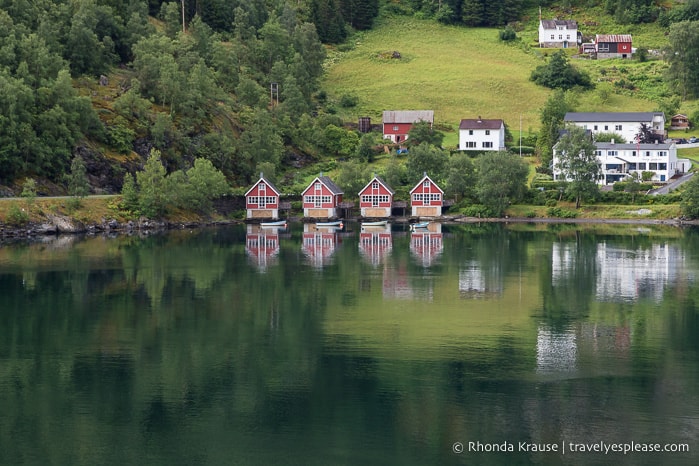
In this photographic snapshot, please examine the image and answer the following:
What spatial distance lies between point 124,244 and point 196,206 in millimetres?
20740

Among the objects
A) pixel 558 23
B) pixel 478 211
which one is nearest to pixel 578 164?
pixel 478 211

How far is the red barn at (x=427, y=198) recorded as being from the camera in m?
108

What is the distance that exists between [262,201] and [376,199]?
11.4 meters

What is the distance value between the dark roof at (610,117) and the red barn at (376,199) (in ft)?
90.0

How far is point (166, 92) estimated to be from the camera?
115m

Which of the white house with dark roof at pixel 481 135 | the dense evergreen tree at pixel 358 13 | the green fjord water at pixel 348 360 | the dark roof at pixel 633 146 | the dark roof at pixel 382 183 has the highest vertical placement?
the dense evergreen tree at pixel 358 13

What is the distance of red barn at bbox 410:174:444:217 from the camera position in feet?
353

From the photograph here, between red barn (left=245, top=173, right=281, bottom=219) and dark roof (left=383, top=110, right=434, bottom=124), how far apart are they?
27.6 metres

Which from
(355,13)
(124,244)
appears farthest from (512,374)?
(355,13)

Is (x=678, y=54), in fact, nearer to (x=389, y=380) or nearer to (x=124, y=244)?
(x=124, y=244)

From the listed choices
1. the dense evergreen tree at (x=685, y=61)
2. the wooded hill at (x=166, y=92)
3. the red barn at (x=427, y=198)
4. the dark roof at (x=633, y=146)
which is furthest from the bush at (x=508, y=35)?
the red barn at (x=427, y=198)

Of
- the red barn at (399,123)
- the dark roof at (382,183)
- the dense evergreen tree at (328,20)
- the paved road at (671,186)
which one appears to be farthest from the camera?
the dense evergreen tree at (328,20)

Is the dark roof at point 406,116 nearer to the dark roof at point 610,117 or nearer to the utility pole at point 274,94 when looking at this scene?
the utility pole at point 274,94

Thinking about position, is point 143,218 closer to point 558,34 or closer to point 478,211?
point 478,211
